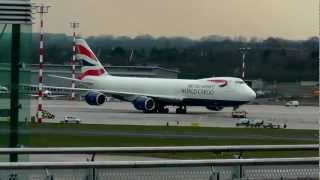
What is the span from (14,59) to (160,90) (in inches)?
2506

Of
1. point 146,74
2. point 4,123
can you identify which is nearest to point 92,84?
point 146,74

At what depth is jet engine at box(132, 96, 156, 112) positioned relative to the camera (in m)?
74.4

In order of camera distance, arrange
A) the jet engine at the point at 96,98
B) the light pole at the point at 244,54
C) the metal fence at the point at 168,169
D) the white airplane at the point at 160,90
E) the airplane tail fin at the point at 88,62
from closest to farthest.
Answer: the metal fence at the point at 168,169
the white airplane at the point at 160,90
the jet engine at the point at 96,98
the light pole at the point at 244,54
the airplane tail fin at the point at 88,62

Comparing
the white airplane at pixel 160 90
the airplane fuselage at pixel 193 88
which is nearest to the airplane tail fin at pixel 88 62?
the white airplane at pixel 160 90

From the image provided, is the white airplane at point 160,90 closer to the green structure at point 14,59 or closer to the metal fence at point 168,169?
the green structure at point 14,59

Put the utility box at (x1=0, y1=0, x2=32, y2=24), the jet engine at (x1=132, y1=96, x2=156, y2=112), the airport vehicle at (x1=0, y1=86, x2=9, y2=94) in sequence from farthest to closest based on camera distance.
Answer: the jet engine at (x1=132, y1=96, x2=156, y2=112) < the airport vehicle at (x1=0, y1=86, x2=9, y2=94) < the utility box at (x1=0, y1=0, x2=32, y2=24)

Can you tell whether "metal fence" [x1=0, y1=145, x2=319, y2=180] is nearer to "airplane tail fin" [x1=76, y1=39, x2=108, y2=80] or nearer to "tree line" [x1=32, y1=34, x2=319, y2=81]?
"tree line" [x1=32, y1=34, x2=319, y2=81]

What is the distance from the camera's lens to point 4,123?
527 inches

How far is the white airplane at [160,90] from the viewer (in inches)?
2763

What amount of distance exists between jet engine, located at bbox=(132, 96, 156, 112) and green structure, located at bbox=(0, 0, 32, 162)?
60.9 metres

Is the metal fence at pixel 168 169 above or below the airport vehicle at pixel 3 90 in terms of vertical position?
below

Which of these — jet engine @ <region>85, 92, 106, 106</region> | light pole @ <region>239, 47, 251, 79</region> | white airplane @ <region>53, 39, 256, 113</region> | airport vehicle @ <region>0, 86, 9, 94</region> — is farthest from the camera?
light pole @ <region>239, 47, 251, 79</region>

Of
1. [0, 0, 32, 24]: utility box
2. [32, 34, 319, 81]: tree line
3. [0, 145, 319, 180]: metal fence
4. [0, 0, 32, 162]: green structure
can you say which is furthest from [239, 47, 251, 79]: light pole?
[0, 145, 319, 180]: metal fence

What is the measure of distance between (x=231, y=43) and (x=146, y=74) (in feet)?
126
